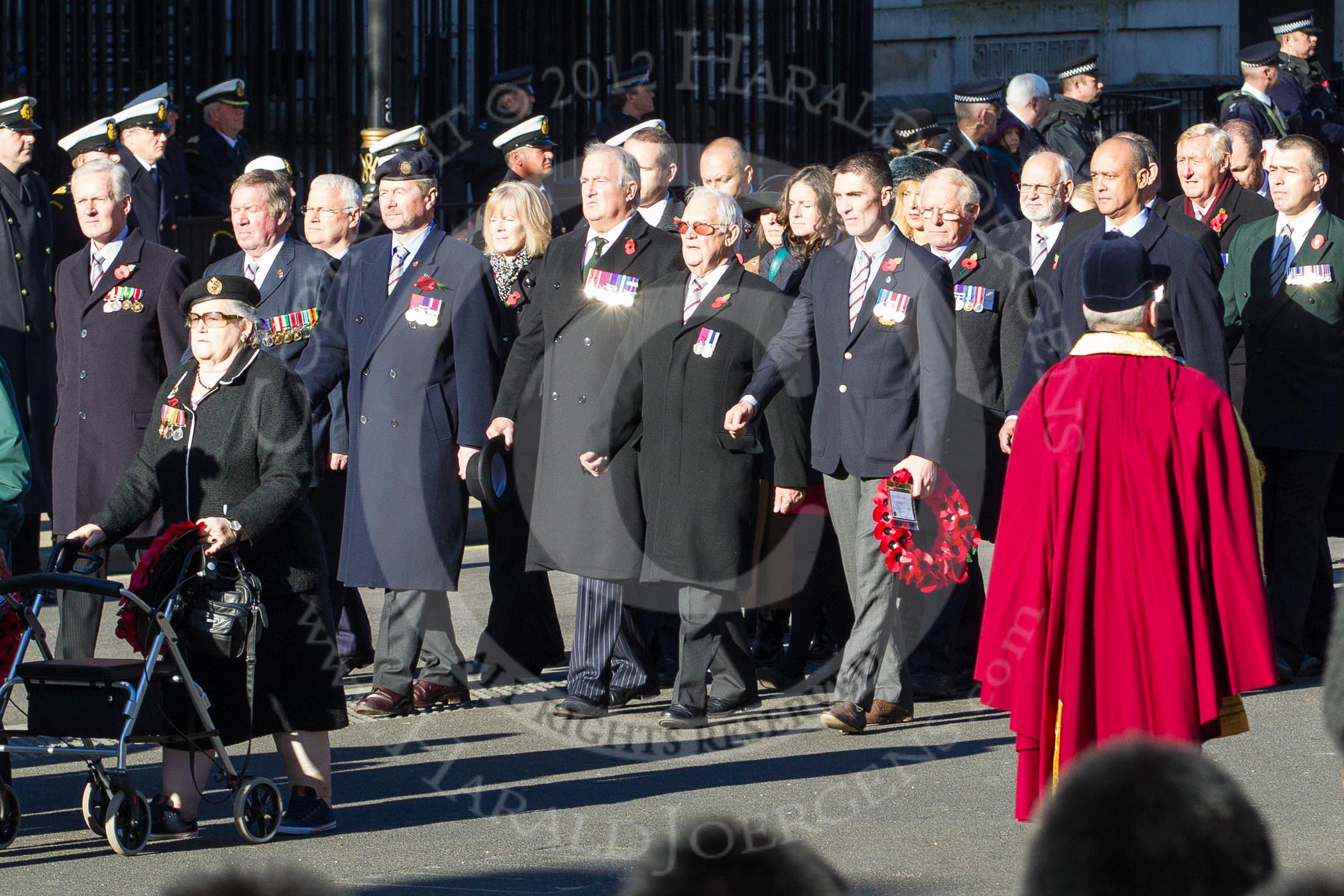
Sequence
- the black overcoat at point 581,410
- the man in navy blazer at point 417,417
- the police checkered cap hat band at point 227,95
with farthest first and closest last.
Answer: the police checkered cap hat band at point 227,95 → the man in navy blazer at point 417,417 → the black overcoat at point 581,410

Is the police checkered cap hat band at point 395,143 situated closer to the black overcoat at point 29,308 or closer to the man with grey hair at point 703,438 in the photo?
the black overcoat at point 29,308

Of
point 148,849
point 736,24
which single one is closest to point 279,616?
point 148,849

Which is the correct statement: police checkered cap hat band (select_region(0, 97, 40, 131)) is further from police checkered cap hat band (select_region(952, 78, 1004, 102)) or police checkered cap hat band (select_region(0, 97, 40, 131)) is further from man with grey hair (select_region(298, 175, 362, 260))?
police checkered cap hat band (select_region(952, 78, 1004, 102))

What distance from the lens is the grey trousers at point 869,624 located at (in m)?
7.20

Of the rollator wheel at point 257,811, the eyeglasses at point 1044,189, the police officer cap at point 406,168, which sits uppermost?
the police officer cap at point 406,168

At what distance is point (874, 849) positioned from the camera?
18.2 ft

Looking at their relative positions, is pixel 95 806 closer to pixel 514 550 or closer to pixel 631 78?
pixel 514 550

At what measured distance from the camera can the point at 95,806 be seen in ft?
18.5

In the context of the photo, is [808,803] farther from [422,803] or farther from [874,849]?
[422,803]

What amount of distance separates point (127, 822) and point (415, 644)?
7.51 ft

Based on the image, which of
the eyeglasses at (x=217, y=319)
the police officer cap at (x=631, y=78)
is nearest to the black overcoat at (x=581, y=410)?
the eyeglasses at (x=217, y=319)

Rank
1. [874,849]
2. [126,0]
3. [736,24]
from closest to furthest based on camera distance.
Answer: [874,849], [126,0], [736,24]

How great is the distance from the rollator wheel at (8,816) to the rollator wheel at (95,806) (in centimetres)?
18

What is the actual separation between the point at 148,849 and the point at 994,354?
3896 mm
